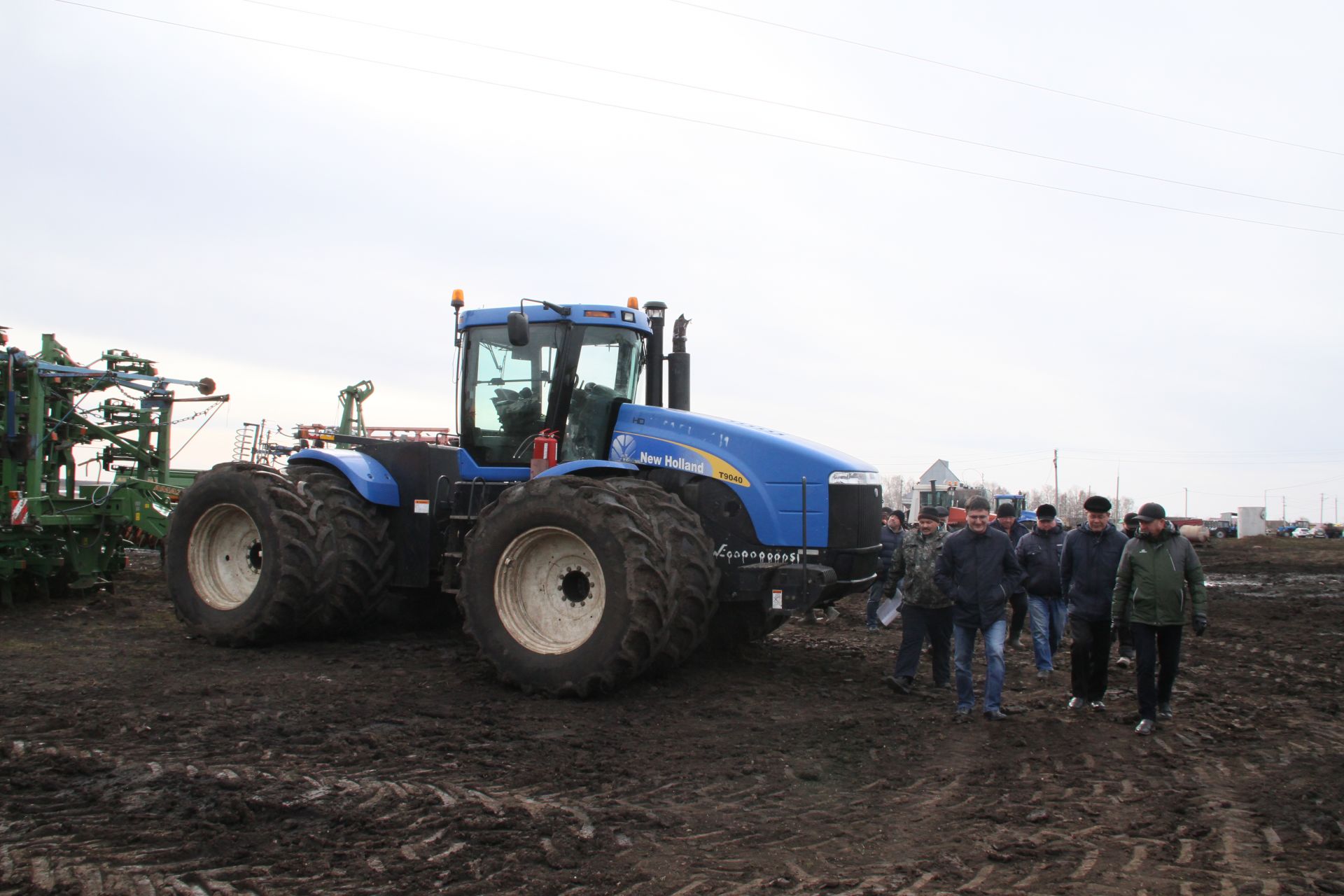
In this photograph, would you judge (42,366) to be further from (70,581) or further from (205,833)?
(205,833)

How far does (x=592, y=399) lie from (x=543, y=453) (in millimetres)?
611

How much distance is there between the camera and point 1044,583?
8898 mm

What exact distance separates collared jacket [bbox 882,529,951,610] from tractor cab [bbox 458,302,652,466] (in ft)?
8.15

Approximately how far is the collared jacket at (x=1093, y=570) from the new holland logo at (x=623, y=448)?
3.40 meters

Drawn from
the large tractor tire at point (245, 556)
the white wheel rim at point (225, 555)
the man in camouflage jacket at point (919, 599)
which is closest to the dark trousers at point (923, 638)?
the man in camouflage jacket at point (919, 599)

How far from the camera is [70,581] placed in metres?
11.5

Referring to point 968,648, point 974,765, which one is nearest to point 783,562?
point 968,648

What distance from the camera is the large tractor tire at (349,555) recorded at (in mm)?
8266

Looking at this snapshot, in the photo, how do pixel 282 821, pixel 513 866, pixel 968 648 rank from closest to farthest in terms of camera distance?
pixel 513 866 → pixel 282 821 → pixel 968 648

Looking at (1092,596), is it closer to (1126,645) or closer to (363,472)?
(1126,645)

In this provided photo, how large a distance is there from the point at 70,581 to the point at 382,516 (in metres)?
5.12

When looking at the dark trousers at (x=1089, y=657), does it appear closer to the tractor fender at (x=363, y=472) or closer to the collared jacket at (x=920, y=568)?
→ the collared jacket at (x=920, y=568)

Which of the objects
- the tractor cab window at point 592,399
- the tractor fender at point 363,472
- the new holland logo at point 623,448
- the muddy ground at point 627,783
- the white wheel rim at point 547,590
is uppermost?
the tractor cab window at point 592,399

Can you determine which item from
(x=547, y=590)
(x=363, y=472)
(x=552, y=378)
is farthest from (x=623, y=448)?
(x=363, y=472)
